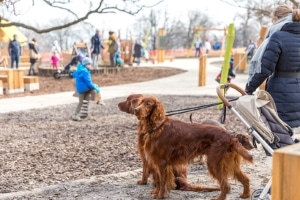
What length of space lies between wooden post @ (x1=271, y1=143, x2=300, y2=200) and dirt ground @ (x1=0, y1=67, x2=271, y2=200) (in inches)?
106

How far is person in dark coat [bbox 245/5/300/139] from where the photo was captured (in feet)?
14.6

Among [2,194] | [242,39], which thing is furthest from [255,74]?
[242,39]

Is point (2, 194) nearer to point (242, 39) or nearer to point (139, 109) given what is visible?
point (139, 109)

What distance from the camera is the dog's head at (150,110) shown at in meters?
4.87

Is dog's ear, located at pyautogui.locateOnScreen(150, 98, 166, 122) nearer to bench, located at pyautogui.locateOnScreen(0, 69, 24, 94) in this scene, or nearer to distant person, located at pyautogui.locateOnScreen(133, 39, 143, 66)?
bench, located at pyautogui.locateOnScreen(0, 69, 24, 94)

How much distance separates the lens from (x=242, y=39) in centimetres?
7081

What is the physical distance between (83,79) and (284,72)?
20.2ft

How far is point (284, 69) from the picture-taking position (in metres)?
4.59

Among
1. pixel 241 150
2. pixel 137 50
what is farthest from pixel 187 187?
pixel 137 50

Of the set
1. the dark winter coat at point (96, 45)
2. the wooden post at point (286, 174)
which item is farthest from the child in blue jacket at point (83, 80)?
the dark winter coat at point (96, 45)

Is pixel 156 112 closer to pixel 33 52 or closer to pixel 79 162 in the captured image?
pixel 79 162

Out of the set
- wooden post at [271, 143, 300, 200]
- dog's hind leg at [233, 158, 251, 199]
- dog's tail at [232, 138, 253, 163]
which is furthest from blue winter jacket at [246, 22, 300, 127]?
wooden post at [271, 143, 300, 200]

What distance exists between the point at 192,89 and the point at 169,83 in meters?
2.90

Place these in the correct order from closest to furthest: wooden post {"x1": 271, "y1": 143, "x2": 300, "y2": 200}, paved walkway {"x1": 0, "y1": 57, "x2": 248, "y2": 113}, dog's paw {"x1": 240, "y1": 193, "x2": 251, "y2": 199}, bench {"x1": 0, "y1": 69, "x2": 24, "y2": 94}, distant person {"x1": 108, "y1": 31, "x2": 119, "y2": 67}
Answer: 1. wooden post {"x1": 271, "y1": 143, "x2": 300, "y2": 200}
2. dog's paw {"x1": 240, "y1": 193, "x2": 251, "y2": 199}
3. paved walkway {"x1": 0, "y1": 57, "x2": 248, "y2": 113}
4. bench {"x1": 0, "y1": 69, "x2": 24, "y2": 94}
5. distant person {"x1": 108, "y1": 31, "x2": 119, "y2": 67}
